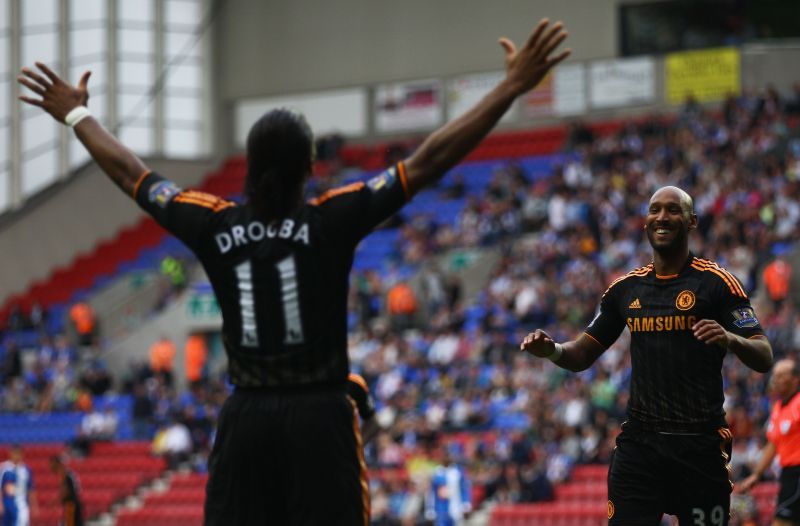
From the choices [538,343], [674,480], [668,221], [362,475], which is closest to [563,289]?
[668,221]

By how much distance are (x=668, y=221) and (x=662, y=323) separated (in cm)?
55

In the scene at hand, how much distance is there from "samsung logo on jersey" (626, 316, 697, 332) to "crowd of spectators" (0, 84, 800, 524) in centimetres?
1108

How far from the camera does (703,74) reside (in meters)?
33.9

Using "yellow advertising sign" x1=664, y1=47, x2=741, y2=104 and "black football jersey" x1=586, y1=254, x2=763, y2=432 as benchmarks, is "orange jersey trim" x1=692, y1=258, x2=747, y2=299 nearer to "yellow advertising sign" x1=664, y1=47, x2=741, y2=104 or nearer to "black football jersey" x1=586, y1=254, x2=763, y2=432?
"black football jersey" x1=586, y1=254, x2=763, y2=432

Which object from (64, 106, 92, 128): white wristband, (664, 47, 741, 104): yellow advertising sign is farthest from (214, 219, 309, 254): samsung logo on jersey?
(664, 47, 741, 104): yellow advertising sign

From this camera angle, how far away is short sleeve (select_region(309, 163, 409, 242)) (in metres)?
4.73

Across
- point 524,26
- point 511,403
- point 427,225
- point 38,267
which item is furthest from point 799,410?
point 38,267

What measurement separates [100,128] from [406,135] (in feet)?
111

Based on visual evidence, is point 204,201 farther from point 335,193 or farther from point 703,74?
point 703,74

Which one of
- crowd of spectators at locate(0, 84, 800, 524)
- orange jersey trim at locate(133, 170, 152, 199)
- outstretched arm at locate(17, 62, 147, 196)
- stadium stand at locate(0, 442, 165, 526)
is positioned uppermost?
outstretched arm at locate(17, 62, 147, 196)

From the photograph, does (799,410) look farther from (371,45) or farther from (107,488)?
(371,45)

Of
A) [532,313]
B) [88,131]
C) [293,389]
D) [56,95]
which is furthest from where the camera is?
[532,313]

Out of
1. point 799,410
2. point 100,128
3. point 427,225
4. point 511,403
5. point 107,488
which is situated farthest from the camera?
point 427,225

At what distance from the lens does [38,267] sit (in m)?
37.9
